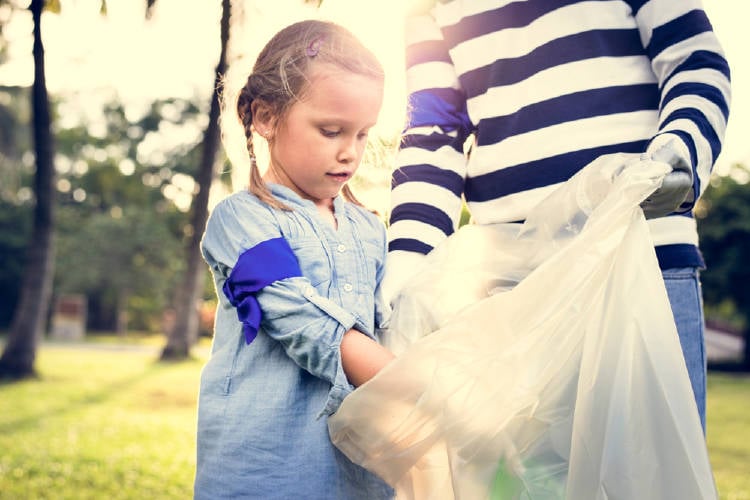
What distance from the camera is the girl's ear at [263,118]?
1364 millimetres

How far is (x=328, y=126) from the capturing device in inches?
50.6

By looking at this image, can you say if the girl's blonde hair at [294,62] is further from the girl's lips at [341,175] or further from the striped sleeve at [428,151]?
the striped sleeve at [428,151]

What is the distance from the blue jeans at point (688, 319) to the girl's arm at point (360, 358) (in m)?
0.53

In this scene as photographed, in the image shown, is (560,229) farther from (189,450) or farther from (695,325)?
(189,450)

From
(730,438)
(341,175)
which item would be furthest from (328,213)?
(730,438)

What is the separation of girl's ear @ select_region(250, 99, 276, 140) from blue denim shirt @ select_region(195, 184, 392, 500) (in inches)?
5.3

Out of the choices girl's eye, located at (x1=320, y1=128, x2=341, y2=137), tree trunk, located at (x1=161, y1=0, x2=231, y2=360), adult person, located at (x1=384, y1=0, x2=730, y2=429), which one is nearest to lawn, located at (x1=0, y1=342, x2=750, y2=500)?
tree trunk, located at (x1=161, y1=0, x2=231, y2=360)

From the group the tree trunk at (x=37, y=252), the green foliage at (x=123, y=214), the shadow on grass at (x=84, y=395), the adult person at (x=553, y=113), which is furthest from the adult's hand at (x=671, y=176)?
the green foliage at (x=123, y=214)

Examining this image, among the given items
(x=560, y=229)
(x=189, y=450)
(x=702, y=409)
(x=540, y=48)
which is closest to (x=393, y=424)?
(x=560, y=229)

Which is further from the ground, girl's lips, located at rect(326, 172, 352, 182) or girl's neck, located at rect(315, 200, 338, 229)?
girl's lips, located at rect(326, 172, 352, 182)

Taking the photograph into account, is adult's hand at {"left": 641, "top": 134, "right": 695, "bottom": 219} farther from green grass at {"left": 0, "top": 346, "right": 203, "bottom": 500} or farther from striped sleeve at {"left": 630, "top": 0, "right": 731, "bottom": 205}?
green grass at {"left": 0, "top": 346, "right": 203, "bottom": 500}

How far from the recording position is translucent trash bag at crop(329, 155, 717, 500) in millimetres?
1075

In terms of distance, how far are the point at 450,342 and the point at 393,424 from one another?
0.16 m

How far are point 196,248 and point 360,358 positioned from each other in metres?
9.46
